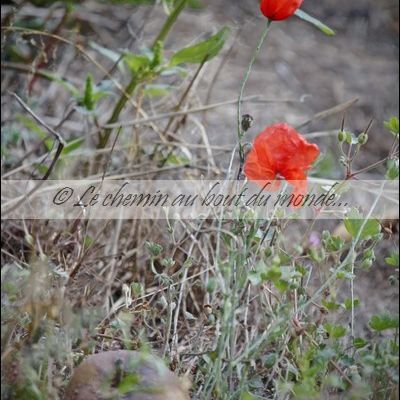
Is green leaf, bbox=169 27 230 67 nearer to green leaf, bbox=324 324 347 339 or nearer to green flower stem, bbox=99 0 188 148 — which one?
green flower stem, bbox=99 0 188 148

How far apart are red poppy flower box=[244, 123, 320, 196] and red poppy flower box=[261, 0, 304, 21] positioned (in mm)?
155

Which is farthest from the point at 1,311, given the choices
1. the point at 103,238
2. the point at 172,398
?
the point at 103,238

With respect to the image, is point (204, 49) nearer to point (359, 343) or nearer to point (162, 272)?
point (162, 272)

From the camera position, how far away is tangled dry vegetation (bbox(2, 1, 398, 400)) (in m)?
0.85

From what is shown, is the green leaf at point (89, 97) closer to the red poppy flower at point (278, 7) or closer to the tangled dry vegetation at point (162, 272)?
the tangled dry vegetation at point (162, 272)

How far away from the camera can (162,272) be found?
1111 millimetres

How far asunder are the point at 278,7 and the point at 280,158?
20 centimetres

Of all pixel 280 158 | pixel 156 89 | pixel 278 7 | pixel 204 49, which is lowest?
pixel 156 89

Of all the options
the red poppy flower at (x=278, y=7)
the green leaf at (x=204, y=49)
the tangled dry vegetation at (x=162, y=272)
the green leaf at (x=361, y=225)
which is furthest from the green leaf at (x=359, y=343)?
the green leaf at (x=204, y=49)

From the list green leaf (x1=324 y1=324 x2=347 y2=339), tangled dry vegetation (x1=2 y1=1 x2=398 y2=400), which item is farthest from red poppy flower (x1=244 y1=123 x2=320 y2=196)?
green leaf (x1=324 y1=324 x2=347 y2=339)

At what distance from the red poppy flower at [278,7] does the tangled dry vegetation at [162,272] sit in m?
0.27

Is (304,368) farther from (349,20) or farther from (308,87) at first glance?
(349,20)

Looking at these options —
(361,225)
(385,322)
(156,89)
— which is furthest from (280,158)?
(156,89)

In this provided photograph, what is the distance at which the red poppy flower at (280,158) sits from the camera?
3.18ft
